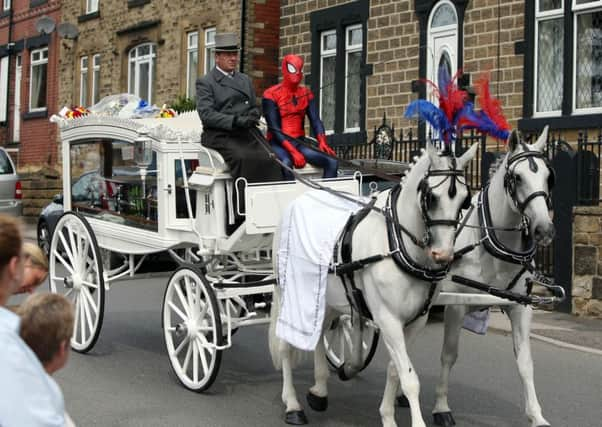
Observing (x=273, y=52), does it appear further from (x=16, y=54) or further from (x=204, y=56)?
(x=16, y=54)

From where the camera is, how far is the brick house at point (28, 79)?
3042cm

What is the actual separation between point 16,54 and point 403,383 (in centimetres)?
2974

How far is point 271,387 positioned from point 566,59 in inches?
362

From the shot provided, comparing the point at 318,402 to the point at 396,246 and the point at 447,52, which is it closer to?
the point at 396,246

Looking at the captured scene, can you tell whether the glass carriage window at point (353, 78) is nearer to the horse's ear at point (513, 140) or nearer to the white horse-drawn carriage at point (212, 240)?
the white horse-drawn carriage at point (212, 240)

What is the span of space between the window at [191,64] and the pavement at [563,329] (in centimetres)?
1349

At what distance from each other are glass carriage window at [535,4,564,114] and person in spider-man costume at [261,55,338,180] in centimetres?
804

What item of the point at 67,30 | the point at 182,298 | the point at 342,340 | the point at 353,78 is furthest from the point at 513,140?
the point at 67,30

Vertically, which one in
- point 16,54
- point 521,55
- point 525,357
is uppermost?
point 16,54

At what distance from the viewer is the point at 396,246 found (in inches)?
240

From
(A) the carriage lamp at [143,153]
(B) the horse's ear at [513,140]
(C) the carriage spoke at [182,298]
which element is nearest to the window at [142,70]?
(A) the carriage lamp at [143,153]

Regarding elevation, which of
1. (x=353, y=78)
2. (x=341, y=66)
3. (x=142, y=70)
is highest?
(x=142, y=70)

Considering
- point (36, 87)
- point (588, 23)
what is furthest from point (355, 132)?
point (36, 87)

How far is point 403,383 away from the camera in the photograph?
5852 mm
